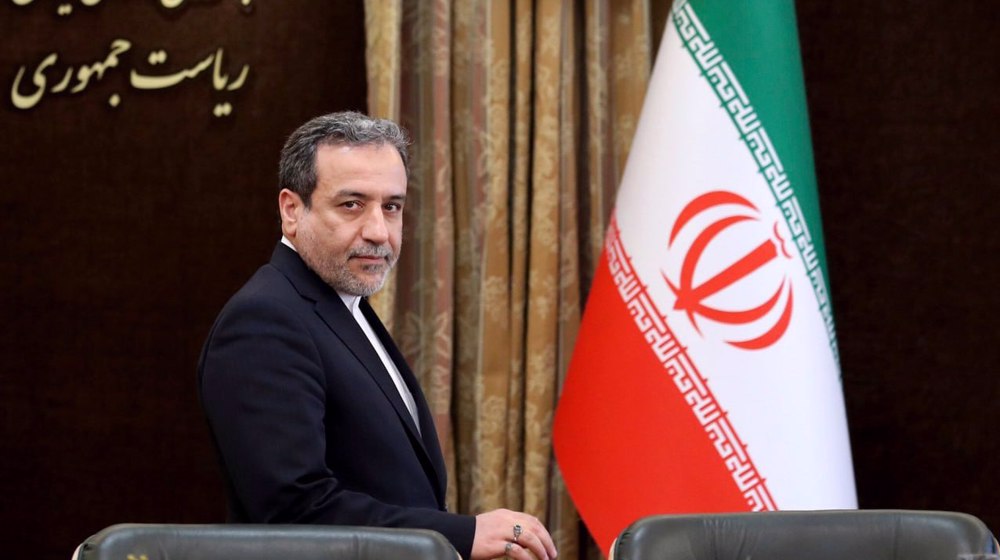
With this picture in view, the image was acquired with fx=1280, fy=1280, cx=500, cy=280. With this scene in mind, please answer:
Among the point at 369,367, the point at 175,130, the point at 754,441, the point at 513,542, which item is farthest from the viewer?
the point at 175,130

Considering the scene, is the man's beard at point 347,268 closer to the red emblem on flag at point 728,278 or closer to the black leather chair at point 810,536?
the black leather chair at point 810,536

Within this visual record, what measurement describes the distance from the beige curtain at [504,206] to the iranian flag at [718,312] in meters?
0.49

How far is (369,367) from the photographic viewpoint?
7.36ft

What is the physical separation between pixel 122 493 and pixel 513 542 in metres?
2.18

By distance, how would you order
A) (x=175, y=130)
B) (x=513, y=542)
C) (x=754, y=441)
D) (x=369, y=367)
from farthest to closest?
(x=175, y=130)
(x=754, y=441)
(x=369, y=367)
(x=513, y=542)

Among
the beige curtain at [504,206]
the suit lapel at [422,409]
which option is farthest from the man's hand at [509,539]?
the beige curtain at [504,206]

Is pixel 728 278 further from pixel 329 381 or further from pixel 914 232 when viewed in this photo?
pixel 329 381

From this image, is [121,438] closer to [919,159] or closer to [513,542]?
[513,542]

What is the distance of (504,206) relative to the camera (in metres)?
3.87

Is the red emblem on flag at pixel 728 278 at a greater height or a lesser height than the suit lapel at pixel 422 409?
greater

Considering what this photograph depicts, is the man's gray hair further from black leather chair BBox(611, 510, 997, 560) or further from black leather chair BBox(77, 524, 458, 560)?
black leather chair BBox(611, 510, 997, 560)

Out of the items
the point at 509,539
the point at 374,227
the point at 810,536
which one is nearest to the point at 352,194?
the point at 374,227

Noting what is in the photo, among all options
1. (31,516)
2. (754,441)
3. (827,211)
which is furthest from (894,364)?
(31,516)

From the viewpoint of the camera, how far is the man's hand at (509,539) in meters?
2.08
